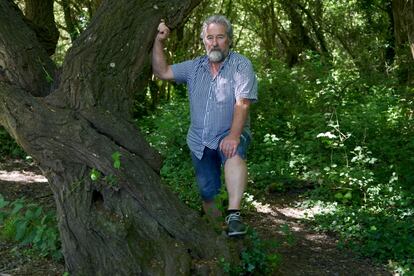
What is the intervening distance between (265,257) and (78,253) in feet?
4.52

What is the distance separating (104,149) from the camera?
4156 millimetres

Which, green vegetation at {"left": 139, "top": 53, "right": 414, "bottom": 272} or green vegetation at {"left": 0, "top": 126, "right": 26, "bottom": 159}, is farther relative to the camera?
green vegetation at {"left": 0, "top": 126, "right": 26, "bottom": 159}

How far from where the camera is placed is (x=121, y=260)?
3.97 meters

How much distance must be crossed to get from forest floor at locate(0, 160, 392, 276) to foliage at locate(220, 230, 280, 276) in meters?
0.25

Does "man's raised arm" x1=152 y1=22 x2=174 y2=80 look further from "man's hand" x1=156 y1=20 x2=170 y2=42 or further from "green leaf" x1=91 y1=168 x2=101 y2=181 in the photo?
"green leaf" x1=91 y1=168 x2=101 y2=181

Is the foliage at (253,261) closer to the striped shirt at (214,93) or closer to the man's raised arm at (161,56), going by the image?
the striped shirt at (214,93)

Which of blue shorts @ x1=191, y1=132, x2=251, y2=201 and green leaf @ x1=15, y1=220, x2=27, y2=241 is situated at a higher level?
blue shorts @ x1=191, y1=132, x2=251, y2=201

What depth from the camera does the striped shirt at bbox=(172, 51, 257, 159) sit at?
180 inches

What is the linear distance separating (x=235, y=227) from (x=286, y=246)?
1525mm

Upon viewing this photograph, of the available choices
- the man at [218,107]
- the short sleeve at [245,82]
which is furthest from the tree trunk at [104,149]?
the short sleeve at [245,82]

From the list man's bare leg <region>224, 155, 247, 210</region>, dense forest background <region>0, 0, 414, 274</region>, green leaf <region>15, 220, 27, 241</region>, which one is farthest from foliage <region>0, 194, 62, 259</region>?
dense forest background <region>0, 0, 414, 274</region>

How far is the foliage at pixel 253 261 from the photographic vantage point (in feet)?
13.6

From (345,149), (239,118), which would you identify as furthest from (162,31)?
(345,149)

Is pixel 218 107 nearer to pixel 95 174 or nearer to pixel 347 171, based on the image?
pixel 95 174
